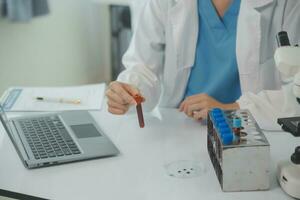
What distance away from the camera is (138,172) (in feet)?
3.56

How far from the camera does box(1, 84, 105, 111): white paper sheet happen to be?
4.88 feet

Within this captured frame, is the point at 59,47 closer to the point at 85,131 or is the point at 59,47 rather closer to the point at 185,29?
the point at 185,29

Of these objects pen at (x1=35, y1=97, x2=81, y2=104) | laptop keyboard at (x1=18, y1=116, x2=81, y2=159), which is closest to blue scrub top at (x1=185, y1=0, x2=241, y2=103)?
pen at (x1=35, y1=97, x2=81, y2=104)

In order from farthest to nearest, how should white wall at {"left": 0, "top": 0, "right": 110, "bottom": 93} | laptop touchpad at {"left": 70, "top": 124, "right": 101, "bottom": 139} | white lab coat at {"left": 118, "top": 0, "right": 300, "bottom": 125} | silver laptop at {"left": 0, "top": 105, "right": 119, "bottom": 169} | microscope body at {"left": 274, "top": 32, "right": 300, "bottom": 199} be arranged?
white wall at {"left": 0, "top": 0, "right": 110, "bottom": 93} < white lab coat at {"left": 118, "top": 0, "right": 300, "bottom": 125} < laptop touchpad at {"left": 70, "top": 124, "right": 101, "bottom": 139} < silver laptop at {"left": 0, "top": 105, "right": 119, "bottom": 169} < microscope body at {"left": 274, "top": 32, "right": 300, "bottom": 199}

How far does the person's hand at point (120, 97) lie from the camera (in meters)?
1.33

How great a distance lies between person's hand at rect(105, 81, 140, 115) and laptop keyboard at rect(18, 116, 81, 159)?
15 cm

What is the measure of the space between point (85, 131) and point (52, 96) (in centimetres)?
33

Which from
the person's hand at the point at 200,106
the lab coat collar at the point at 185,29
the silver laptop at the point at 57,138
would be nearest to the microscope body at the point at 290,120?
the person's hand at the point at 200,106

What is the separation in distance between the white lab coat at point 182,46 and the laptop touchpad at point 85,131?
0.20m

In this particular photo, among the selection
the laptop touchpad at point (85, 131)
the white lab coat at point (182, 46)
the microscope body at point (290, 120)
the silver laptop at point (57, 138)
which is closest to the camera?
the microscope body at point (290, 120)

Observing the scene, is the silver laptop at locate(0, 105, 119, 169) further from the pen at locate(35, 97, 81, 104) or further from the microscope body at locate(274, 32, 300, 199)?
the microscope body at locate(274, 32, 300, 199)

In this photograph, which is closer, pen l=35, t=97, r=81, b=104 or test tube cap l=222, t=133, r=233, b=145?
test tube cap l=222, t=133, r=233, b=145

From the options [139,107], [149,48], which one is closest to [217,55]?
[149,48]

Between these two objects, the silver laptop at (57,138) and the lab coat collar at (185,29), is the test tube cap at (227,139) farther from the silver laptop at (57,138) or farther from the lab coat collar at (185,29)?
the lab coat collar at (185,29)
